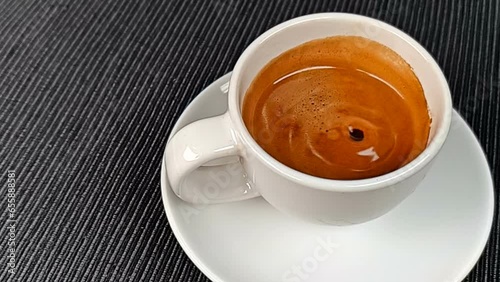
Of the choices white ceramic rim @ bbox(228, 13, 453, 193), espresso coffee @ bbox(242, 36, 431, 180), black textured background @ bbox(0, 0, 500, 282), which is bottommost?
black textured background @ bbox(0, 0, 500, 282)

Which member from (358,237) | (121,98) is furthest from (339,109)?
(121,98)

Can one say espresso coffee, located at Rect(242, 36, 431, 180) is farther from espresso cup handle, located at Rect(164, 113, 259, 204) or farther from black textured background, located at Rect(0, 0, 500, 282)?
black textured background, located at Rect(0, 0, 500, 282)

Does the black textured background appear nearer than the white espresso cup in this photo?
No

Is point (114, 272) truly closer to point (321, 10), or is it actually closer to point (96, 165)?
point (96, 165)

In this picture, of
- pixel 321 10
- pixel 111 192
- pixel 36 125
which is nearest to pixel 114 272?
pixel 111 192

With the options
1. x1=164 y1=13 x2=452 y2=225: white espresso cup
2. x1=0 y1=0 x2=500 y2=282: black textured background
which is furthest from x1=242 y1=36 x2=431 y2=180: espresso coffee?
x1=0 y1=0 x2=500 y2=282: black textured background

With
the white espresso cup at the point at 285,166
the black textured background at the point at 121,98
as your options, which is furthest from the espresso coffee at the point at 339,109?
the black textured background at the point at 121,98

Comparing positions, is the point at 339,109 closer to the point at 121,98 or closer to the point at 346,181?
the point at 346,181

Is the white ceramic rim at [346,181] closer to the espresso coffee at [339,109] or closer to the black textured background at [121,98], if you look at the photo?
the espresso coffee at [339,109]
